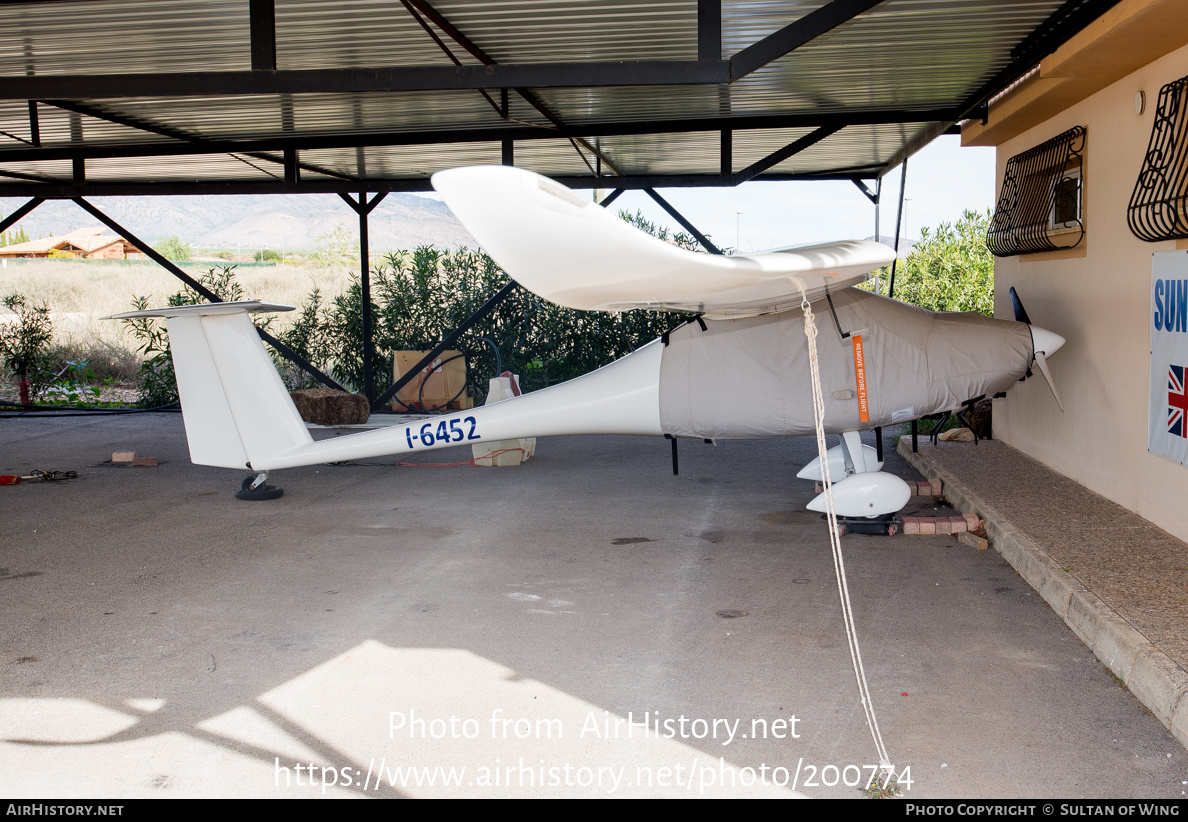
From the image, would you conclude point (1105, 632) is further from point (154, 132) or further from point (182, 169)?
point (182, 169)

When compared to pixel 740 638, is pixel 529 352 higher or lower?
higher

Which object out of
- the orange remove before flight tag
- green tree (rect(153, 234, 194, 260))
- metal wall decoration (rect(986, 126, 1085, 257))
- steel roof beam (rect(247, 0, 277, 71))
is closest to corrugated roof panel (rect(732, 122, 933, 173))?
metal wall decoration (rect(986, 126, 1085, 257))

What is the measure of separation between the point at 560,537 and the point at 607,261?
12.7 feet

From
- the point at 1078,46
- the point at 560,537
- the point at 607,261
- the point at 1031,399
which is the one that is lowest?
the point at 560,537

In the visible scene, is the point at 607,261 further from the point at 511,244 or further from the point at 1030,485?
the point at 1030,485

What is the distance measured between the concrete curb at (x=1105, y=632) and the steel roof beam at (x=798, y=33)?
323 centimetres

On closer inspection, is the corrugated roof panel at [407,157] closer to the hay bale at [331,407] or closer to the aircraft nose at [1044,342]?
the hay bale at [331,407]

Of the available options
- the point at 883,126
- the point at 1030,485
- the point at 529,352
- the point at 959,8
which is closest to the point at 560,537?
the point at 1030,485

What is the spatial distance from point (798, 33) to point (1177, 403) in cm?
320

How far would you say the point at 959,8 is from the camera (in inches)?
237

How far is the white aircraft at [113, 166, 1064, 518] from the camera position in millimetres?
5906

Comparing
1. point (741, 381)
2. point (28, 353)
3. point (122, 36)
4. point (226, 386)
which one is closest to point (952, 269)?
point (741, 381)

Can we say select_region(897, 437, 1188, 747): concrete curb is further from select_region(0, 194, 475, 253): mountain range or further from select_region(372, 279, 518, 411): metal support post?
select_region(0, 194, 475, 253): mountain range

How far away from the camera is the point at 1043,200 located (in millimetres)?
7781
